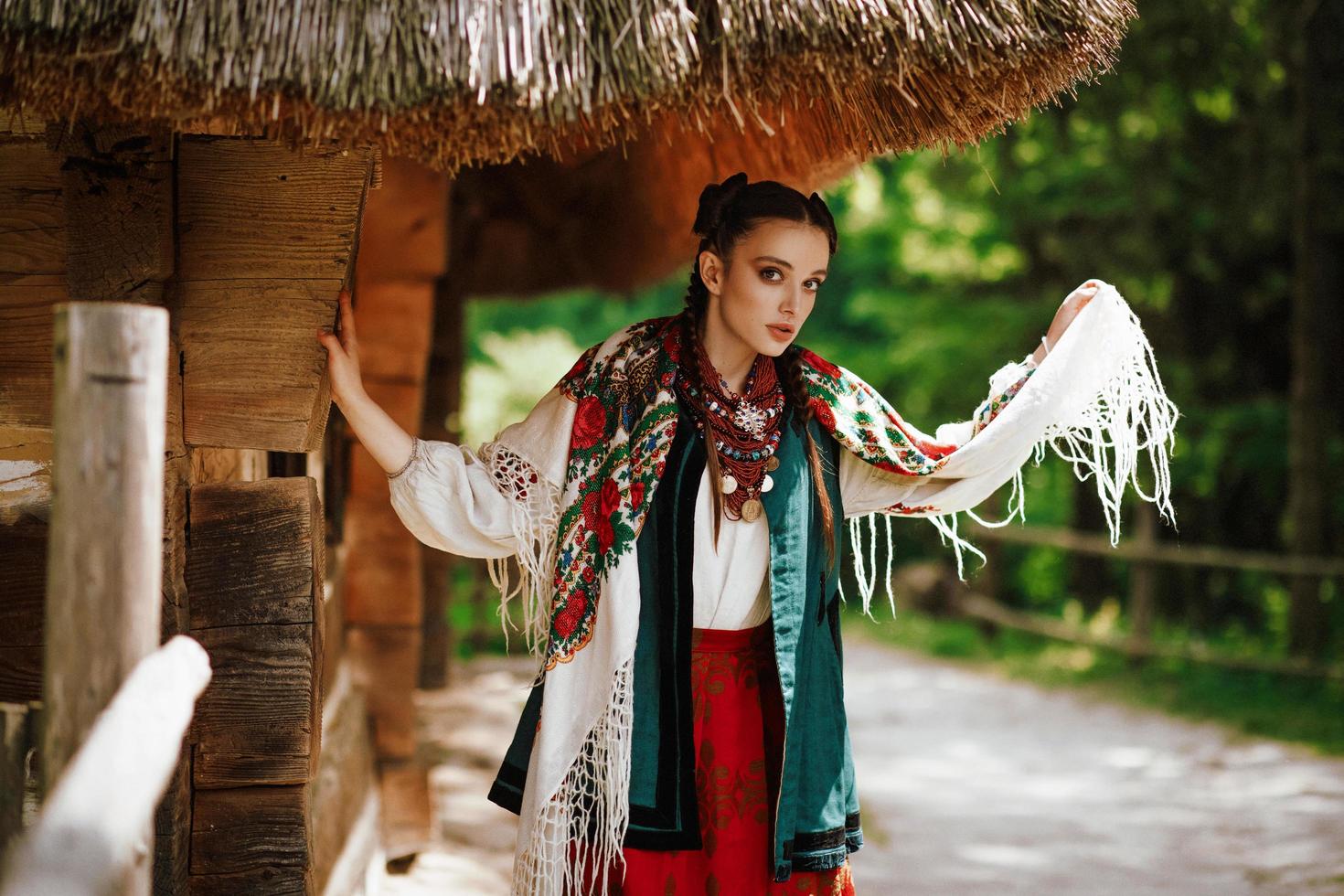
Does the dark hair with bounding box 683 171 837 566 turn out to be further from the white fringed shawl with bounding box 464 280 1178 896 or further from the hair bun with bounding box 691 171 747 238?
the white fringed shawl with bounding box 464 280 1178 896

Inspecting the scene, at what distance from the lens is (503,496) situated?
257cm

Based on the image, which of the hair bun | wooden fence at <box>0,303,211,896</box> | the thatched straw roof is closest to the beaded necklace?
the hair bun

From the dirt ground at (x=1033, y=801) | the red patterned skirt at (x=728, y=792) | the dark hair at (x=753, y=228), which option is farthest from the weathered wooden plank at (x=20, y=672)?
A: the dirt ground at (x=1033, y=801)

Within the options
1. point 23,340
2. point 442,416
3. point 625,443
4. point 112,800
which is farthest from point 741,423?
point 442,416

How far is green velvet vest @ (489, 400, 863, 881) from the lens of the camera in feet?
8.21

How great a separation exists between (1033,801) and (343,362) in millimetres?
4420

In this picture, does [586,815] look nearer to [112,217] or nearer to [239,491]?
[239,491]

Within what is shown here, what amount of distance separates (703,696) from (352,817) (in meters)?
1.91

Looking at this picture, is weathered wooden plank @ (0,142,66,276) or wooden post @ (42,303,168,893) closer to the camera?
wooden post @ (42,303,168,893)

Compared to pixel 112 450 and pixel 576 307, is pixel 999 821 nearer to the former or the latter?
pixel 112 450

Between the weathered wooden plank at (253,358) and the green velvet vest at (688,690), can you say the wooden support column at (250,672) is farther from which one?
the green velvet vest at (688,690)

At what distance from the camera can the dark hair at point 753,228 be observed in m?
2.58

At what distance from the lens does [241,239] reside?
2.41 meters

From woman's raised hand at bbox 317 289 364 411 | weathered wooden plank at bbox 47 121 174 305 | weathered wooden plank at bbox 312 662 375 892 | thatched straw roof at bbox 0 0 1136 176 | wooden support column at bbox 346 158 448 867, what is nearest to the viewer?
thatched straw roof at bbox 0 0 1136 176
